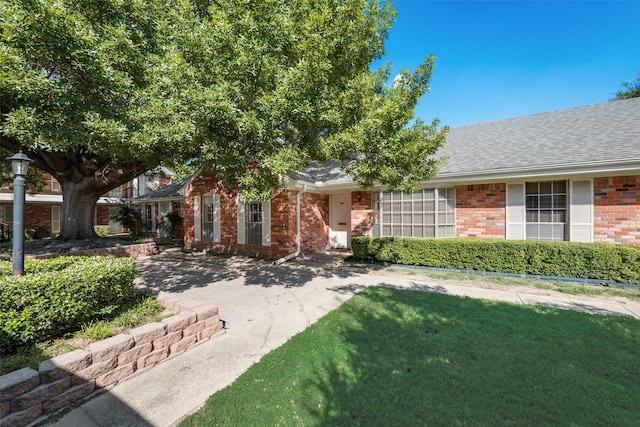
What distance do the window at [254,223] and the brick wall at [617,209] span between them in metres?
10.8

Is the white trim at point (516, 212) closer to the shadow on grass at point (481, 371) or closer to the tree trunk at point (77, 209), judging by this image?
the shadow on grass at point (481, 371)

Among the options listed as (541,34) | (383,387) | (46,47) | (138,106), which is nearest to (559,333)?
(383,387)

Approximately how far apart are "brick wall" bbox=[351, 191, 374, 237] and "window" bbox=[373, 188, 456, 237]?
524 millimetres

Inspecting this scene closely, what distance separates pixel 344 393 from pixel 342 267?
6.20m

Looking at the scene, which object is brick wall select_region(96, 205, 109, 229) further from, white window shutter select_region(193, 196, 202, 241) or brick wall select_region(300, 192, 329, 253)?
brick wall select_region(300, 192, 329, 253)

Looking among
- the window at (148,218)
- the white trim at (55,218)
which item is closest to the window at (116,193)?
the white trim at (55,218)

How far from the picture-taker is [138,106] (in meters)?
5.09

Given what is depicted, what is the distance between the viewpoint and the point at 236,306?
5.50 metres

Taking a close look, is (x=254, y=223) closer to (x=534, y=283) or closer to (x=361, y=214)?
(x=361, y=214)

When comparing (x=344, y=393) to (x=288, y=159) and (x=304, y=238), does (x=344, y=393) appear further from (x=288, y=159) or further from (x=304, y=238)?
(x=304, y=238)

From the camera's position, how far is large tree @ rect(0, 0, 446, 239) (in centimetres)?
434

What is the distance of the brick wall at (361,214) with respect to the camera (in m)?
10.9

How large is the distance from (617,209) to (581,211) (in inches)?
29.3

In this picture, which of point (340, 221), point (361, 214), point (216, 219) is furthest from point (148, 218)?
point (361, 214)
